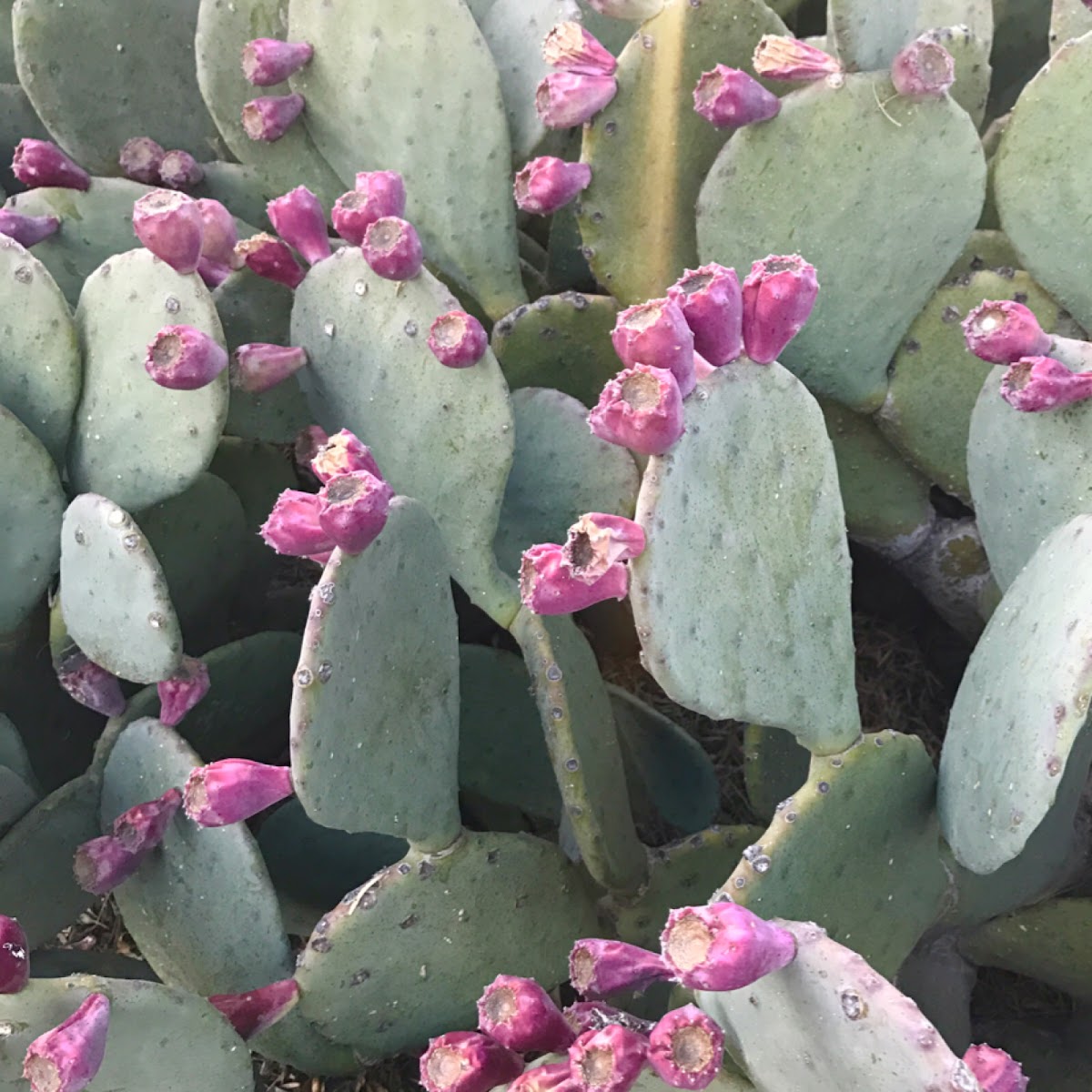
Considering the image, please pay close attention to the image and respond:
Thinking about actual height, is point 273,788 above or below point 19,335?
below

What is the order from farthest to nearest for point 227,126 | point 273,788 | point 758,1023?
point 227,126, point 273,788, point 758,1023

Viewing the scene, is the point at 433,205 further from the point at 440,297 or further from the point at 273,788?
the point at 273,788

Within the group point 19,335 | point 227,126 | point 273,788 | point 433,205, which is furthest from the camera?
point 227,126

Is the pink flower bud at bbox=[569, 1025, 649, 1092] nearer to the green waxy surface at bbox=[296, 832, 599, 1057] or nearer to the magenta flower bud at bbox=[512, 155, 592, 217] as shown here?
the green waxy surface at bbox=[296, 832, 599, 1057]

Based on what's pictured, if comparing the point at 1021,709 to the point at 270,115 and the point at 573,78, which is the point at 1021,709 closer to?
the point at 573,78

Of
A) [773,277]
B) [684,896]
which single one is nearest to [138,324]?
[773,277]

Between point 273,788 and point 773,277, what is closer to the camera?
point 773,277

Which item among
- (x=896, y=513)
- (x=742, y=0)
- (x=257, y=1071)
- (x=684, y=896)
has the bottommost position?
(x=257, y=1071)
